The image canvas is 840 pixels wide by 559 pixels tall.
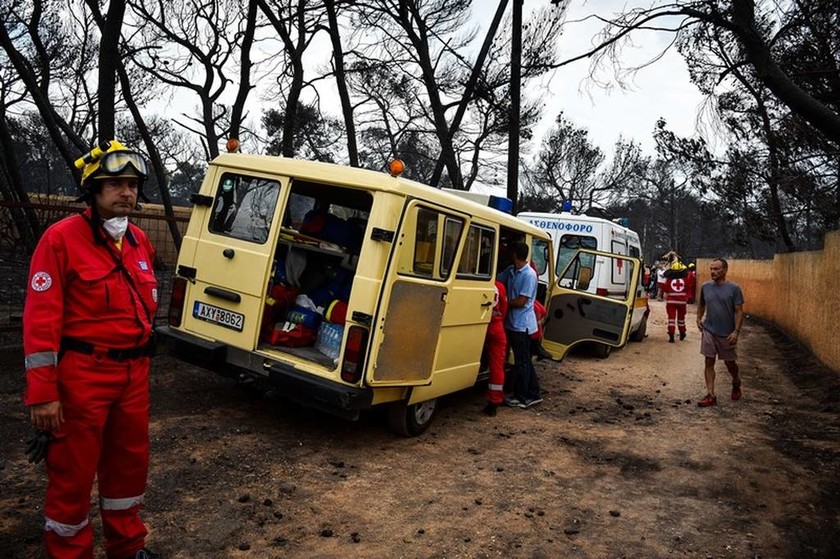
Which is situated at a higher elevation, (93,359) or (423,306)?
(423,306)

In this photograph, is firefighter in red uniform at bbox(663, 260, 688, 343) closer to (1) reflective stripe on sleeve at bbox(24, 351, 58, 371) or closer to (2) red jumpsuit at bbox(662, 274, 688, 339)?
(2) red jumpsuit at bbox(662, 274, 688, 339)

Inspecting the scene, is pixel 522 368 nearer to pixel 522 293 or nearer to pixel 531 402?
pixel 531 402

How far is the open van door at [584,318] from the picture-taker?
8.19m

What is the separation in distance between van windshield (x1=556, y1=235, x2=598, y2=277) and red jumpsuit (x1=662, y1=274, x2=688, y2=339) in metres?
3.37

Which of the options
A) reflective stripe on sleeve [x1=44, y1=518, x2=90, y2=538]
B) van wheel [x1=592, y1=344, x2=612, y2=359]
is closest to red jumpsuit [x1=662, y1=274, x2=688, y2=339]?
van wheel [x1=592, y1=344, x2=612, y2=359]

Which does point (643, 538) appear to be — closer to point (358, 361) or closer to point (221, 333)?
point (358, 361)

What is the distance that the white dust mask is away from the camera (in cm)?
282

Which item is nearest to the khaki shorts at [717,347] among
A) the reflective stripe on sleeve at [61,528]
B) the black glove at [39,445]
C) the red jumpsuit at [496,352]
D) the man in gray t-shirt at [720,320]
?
the man in gray t-shirt at [720,320]

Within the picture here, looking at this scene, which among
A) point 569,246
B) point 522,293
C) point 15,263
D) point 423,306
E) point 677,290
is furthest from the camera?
point 677,290

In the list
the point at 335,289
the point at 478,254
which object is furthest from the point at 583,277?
the point at 335,289

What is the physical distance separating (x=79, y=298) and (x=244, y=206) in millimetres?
2677

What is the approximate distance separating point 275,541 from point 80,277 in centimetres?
181

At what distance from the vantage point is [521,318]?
670 cm

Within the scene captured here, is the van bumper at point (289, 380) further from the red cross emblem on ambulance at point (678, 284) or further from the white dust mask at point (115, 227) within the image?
the red cross emblem on ambulance at point (678, 284)
